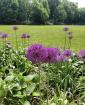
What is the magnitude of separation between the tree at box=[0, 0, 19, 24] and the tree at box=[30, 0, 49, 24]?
13.3ft

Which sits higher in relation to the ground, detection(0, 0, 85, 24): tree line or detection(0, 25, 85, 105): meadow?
detection(0, 25, 85, 105): meadow

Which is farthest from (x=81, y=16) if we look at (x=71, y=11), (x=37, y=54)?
(x=37, y=54)

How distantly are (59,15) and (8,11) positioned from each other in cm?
1343

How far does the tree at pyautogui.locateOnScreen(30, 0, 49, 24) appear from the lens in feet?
247

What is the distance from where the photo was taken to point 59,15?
80.6 meters

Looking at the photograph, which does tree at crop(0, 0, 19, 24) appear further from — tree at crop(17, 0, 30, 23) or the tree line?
tree at crop(17, 0, 30, 23)

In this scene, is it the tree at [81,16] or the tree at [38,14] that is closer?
the tree at [38,14]

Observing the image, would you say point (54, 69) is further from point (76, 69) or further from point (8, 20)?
point (8, 20)

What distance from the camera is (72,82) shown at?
5.43 metres

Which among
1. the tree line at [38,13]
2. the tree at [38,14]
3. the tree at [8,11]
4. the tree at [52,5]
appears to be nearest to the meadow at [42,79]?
the tree line at [38,13]

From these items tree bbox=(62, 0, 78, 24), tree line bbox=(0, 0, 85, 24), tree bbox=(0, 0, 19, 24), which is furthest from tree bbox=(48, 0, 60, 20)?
tree bbox=(0, 0, 19, 24)

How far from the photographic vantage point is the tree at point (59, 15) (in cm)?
7994

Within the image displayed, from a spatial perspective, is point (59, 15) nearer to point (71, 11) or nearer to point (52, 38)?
point (71, 11)

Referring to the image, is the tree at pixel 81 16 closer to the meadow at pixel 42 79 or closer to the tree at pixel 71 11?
the tree at pixel 71 11
